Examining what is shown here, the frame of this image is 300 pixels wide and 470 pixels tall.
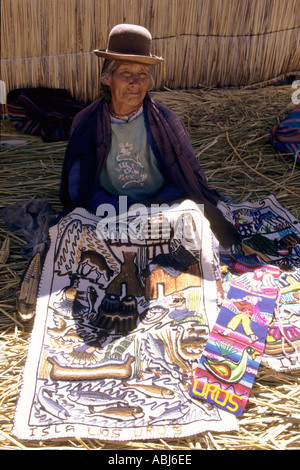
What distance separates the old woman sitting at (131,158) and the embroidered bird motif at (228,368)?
0.86m

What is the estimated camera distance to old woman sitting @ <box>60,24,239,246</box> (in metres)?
2.70

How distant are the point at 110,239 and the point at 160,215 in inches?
10.3

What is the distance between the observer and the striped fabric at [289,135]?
3.80 meters

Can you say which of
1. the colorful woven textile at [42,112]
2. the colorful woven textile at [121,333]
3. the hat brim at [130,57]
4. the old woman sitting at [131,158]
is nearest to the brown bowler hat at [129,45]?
the hat brim at [130,57]

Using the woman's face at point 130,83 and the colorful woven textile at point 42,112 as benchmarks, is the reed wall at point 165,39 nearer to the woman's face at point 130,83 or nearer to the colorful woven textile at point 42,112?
the colorful woven textile at point 42,112

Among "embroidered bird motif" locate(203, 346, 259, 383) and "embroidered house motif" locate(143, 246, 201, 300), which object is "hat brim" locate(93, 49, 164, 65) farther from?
"embroidered bird motif" locate(203, 346, 259, 383)

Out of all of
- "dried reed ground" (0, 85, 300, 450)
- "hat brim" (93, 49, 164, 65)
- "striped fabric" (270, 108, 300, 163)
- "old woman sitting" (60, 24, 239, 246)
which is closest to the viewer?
"dried reed ground" (0, 85, 300, 450)

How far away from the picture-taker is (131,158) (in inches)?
108

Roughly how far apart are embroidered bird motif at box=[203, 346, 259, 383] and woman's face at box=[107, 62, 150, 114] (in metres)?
1.26

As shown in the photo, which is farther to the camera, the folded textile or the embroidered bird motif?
the folded textile

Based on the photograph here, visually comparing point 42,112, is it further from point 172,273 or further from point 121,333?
point 121,333

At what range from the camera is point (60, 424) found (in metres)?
1.90

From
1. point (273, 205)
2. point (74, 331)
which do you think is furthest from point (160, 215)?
point (273, 205)

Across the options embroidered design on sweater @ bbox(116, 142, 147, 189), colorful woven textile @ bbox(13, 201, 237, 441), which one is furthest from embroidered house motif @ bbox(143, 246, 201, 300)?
embroidered design on sweater @ bbox(116, 142, 147, 189)
